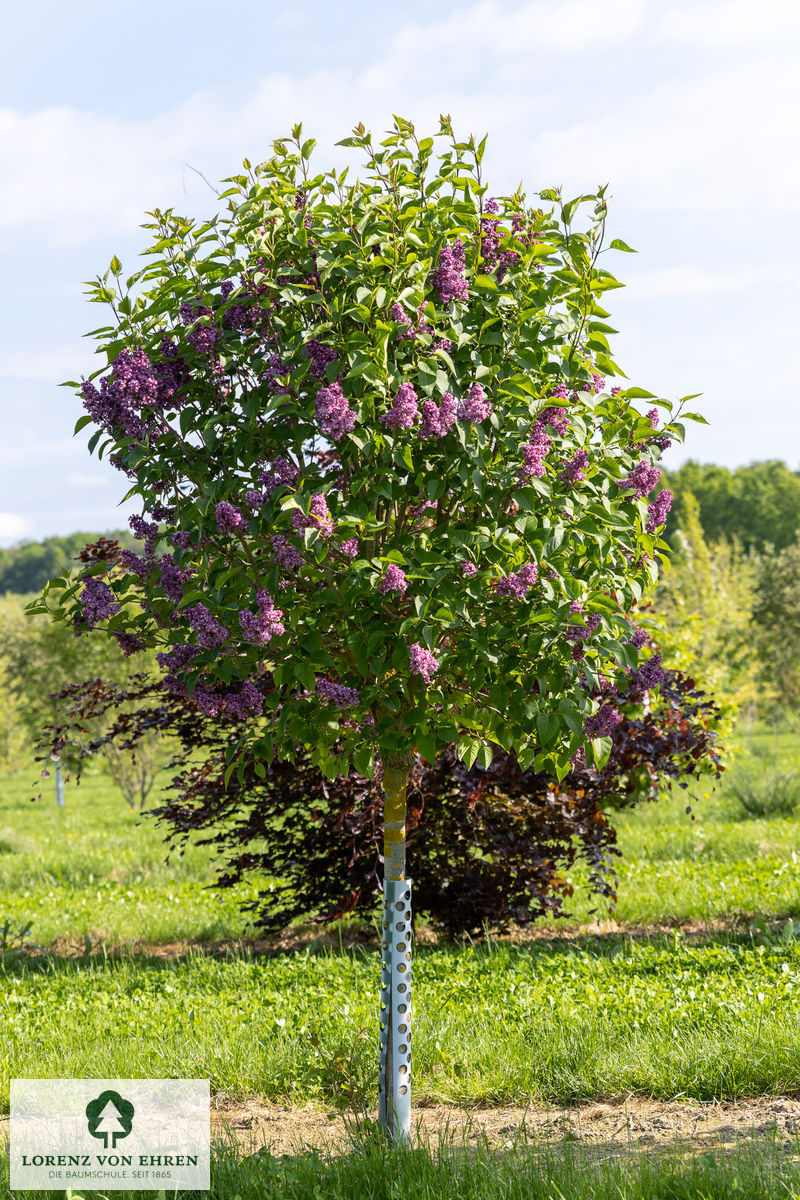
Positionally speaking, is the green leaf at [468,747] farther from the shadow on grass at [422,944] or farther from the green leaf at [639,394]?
the shadow on grass at [422,944]

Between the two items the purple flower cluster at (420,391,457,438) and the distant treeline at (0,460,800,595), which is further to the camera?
the distant treeline at (0,460,800,595)

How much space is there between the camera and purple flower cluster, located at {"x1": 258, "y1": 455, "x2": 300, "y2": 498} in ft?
10.0

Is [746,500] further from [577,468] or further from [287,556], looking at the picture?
[287,556]

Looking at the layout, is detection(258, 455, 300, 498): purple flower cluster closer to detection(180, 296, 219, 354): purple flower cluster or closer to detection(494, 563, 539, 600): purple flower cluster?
detection(180, 296, 219, 354): purple flower cluster

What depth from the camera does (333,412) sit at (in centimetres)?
281

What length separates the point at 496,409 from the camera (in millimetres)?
3119

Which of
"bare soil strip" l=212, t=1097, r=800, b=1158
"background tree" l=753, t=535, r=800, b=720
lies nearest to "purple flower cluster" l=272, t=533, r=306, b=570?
"bare soil strip" l=212, t=1097, r=800, b=1158

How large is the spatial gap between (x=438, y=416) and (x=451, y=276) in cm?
48

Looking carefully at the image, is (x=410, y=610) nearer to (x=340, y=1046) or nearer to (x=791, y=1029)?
(x=340, y=1046)

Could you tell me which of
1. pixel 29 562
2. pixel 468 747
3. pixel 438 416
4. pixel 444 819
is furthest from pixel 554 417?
pixel 29 562

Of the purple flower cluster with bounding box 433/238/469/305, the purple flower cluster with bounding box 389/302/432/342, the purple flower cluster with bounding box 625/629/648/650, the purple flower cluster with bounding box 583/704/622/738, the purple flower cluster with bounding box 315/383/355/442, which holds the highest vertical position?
the purple flower cluster with bounding box 433/238/469/305

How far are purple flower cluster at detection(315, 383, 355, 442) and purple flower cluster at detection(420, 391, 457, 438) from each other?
9.2 inches

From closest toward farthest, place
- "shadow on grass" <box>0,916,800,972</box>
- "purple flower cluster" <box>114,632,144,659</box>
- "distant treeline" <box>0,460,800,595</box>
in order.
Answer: "purple flower cluster" <box>114,632,144,659</box> < "shadow on grass" <box>0,916,800,972</box> < "distant treeline" <box>0,460,800,595</box>

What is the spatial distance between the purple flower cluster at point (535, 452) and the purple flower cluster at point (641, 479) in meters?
0.40
